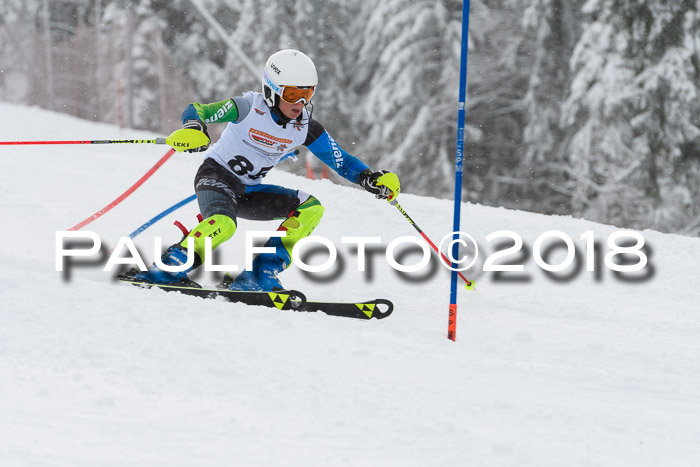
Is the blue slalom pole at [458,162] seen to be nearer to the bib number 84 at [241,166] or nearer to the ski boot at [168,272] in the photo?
the bib number 84 at [241,166]

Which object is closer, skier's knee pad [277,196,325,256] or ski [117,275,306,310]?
ski [117,275,306,310]

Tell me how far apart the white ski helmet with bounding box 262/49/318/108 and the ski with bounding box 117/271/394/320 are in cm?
128

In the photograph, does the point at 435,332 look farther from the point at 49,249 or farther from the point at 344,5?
the point at 344,5

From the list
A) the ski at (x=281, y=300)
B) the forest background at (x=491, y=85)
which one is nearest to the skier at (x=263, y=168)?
the ski at (x=281, y=300)

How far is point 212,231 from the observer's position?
4613mm

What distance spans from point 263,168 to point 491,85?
17.9m

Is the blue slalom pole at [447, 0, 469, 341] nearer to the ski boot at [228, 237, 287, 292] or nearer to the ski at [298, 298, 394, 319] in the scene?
the ski at [298, 298, 394, 319]

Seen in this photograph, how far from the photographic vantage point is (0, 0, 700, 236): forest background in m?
15.3

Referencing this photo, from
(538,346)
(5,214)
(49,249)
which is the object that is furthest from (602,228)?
(5,214)

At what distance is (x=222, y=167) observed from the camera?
503 cm

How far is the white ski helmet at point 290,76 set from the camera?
4645mm

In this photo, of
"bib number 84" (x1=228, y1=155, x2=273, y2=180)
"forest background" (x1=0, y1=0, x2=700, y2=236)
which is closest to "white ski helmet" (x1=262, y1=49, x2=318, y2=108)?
"bib number 84" (x1=228, y1=155, x2=273, y2=180)

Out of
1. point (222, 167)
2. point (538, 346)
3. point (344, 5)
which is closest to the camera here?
point (538, 346)

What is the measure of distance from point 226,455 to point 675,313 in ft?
15.3
